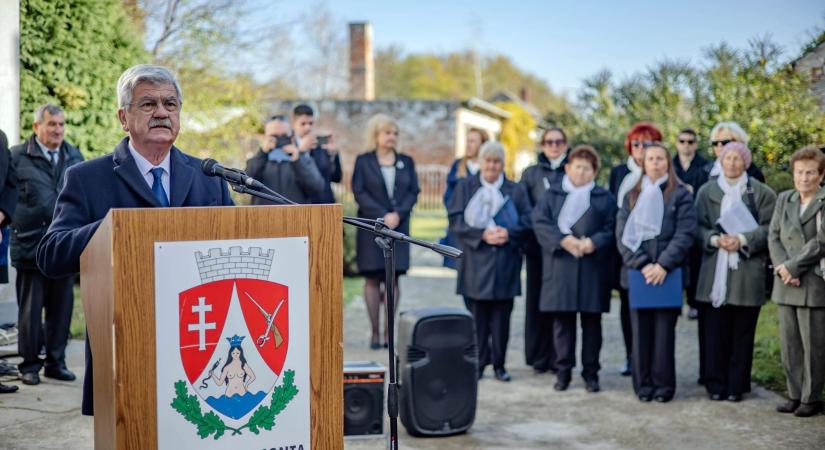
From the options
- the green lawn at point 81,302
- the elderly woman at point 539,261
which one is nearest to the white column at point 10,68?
the green lawn at point 81,302

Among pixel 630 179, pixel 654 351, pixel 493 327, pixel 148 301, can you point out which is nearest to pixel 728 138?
pixel 630 179

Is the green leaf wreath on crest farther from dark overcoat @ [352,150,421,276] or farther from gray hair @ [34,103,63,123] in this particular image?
dark overcoat @ [352,150,421,276]

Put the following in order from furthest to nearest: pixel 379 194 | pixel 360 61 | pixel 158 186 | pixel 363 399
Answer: pixel 360 61
pixel 379 194
pixel 363 399
pixel 158 186

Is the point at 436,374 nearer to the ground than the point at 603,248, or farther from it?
nearer to the ground

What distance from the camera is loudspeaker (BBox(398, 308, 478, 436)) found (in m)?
Result: 6.12

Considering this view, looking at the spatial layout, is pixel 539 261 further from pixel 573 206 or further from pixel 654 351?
pixel 654 351

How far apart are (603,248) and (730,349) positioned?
1315 millimetres

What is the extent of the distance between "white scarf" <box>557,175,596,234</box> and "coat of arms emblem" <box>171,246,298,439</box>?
5053mm

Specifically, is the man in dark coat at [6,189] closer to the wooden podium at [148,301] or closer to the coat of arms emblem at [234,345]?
the wooden podium at [148,301]

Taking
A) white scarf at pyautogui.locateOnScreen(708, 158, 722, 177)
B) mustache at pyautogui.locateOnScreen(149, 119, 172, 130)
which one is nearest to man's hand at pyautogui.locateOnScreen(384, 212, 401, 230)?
white scarf at pyautogui.locateOnScreen(708, 158, 722, 177)

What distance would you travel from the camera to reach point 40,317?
24.3 ft

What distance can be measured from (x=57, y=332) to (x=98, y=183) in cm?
465

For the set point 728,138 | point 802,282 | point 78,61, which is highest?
point 78,61

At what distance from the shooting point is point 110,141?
10.9m
